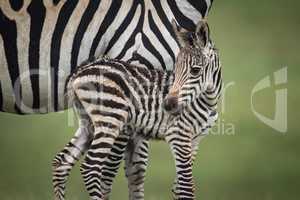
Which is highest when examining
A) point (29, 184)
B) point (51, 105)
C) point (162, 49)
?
point (162, 49)

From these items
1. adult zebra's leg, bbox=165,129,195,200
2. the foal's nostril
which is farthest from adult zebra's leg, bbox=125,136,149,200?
the foal's nostril

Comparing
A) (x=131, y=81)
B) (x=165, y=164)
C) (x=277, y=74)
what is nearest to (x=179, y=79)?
(x=131, y=81)

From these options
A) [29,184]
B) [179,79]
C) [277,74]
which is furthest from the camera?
[277,74]

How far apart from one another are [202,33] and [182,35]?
11cm

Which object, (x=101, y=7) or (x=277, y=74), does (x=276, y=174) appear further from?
(x=101, y=7)

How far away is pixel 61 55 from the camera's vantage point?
4.58 m

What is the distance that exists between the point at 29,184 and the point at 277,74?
1.90 m

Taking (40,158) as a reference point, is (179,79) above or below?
above

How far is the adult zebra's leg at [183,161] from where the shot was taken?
13.5ft

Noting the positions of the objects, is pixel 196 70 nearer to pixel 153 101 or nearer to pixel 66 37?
pixel 153 101

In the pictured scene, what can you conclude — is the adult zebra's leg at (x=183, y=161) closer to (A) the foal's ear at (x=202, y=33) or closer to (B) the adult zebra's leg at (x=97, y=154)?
(B) the adult zebra's leg at (x=97, y=154)

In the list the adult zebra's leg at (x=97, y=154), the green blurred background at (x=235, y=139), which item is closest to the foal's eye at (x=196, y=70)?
the adult zebra's leg at (x=97, y=154)

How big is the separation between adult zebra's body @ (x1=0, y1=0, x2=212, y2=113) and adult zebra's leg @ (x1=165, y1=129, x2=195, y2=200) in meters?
0.55

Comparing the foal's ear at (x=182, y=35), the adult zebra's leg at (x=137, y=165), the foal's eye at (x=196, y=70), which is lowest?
the adult zebra's leg at (x=137, y=165)
